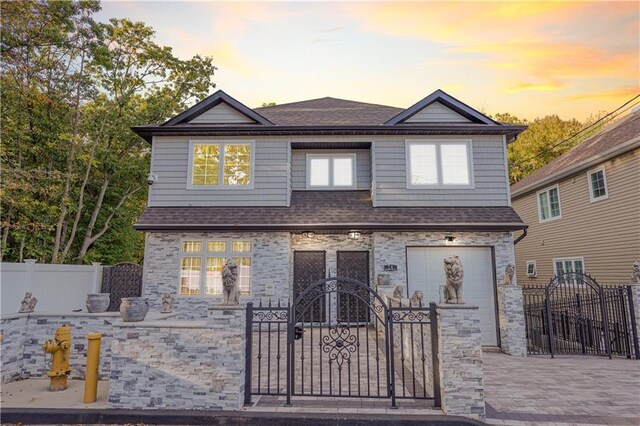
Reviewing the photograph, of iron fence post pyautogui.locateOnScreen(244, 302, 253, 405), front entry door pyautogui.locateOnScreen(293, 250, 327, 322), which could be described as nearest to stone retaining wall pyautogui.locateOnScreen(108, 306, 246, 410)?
iron fence post pyautogui.locateOnScreen(244, 302, 253, 405)

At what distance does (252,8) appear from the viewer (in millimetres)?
9469

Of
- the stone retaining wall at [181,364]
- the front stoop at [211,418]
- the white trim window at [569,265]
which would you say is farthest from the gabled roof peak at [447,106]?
the front stoop at [211,418]

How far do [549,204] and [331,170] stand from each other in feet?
34.6

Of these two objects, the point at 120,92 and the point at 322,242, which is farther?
the point at 120,92

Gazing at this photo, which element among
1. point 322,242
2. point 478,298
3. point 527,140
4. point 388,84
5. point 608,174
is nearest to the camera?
point 478,298

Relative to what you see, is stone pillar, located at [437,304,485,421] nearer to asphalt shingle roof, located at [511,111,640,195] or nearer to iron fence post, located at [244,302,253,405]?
iron fence post, located at [244,302,253,405]

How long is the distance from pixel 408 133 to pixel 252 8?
600 centimetres

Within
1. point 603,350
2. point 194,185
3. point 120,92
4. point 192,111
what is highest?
point 120,92

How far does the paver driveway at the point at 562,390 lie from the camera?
4.36 m

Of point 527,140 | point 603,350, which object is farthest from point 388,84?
point 527,140

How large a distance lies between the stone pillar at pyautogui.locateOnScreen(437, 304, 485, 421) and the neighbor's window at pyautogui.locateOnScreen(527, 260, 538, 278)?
13.4 meters

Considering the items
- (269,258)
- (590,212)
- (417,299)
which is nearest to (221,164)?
(269,258)

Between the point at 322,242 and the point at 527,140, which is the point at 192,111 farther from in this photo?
the point at 527,140

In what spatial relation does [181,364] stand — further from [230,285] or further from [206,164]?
[206,164]
